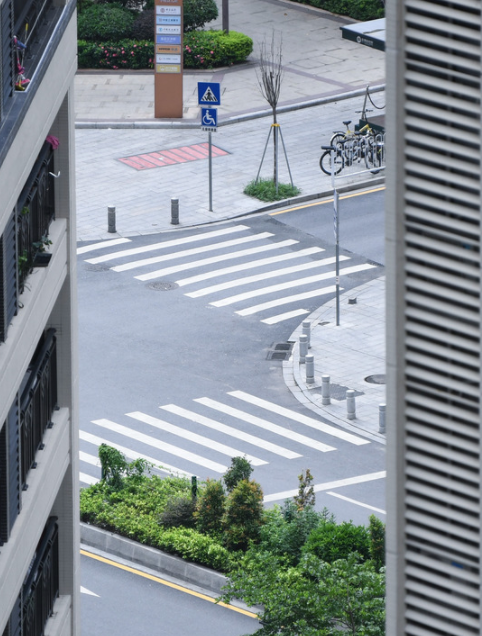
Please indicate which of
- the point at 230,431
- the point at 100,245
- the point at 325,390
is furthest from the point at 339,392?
the point at 100,245

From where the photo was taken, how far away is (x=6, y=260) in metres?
15.1

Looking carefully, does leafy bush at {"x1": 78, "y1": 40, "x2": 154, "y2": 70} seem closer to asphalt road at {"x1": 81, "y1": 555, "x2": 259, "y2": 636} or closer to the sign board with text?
the sign board with text

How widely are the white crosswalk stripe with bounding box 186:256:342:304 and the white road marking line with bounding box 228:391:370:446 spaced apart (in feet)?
19.3

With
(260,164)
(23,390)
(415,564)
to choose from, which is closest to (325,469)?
(23,390)

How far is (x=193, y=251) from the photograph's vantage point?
1651 inches

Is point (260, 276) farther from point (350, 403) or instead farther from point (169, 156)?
A: point (169, 156)

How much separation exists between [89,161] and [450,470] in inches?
1586

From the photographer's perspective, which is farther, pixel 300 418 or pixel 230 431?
pixel 300 418

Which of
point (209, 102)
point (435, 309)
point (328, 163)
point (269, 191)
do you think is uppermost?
point (435, 309)

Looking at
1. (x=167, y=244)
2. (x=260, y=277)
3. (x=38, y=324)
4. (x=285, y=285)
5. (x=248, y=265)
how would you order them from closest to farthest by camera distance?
(x=38, y=324), (x=285, y=285), (x=260, y=277), (x=248, y=265), (x=167, y=244)

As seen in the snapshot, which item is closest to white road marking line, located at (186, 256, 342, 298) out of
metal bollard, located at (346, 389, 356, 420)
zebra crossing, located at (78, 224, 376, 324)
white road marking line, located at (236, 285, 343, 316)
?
zebra crossing, located at (78, 224, 376, 324)

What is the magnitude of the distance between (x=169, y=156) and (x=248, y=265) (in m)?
9.18

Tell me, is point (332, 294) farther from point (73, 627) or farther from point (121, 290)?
point (73, 627)

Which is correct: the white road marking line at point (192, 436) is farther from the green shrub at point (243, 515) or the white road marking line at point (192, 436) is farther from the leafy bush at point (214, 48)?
the leafy bush at point (214, 48)
